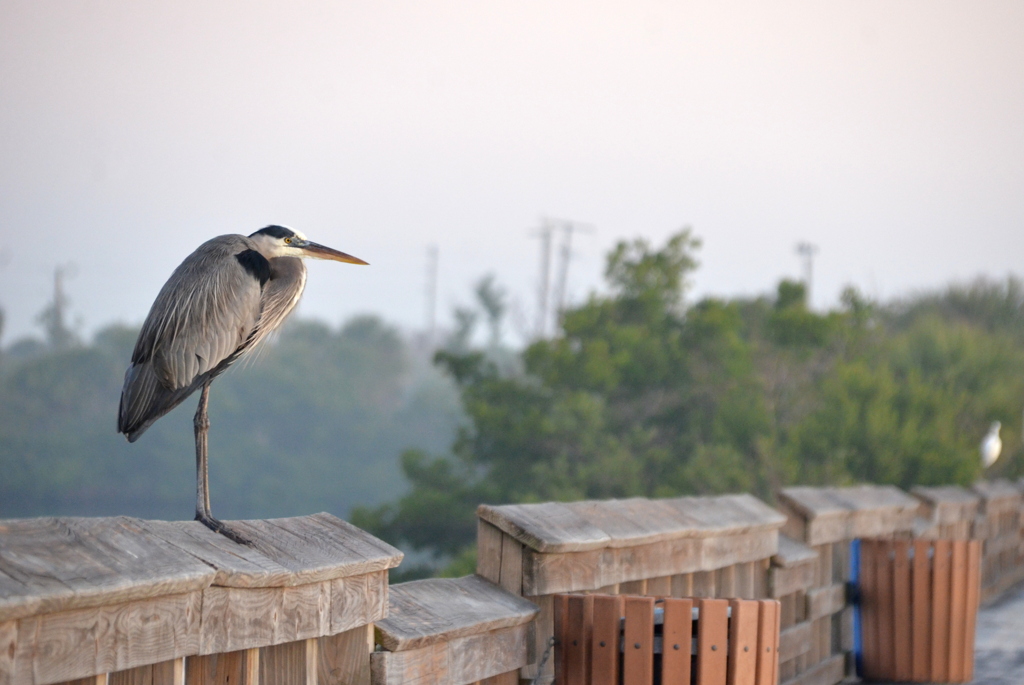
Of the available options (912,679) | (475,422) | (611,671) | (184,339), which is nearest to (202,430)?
(184,339)

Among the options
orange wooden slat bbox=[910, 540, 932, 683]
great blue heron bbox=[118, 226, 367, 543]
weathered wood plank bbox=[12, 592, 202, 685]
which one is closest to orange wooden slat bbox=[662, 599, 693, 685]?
weathered wood plank bbox=[12, 592, 202, 685]

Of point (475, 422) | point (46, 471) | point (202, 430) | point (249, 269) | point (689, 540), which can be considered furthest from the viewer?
point (46, 471)

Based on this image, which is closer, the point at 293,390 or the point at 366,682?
the point at 366,682

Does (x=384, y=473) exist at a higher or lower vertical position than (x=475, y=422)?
lower

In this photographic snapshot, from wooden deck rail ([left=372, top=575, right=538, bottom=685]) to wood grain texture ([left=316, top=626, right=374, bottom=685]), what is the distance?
0.11 ft

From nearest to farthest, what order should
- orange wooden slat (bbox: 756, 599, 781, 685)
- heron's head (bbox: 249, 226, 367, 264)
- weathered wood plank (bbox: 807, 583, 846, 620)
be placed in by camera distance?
orange wooden slat (bbox: 756, 599, 781, 685)
heron's head (bbox: 249, 226, 367, 264)
weathered wood plank (bbox: 807, 583, 846, 620)

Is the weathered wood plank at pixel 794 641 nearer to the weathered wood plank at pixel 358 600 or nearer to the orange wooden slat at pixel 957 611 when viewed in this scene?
the orange wooden slat at pixel 957 611

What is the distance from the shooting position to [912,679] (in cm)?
578

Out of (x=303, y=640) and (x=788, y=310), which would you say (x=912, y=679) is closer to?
(x=303, y=640)

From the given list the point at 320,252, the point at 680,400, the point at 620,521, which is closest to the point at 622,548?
the point at 620,521

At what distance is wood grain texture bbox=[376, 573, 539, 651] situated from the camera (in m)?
2.84

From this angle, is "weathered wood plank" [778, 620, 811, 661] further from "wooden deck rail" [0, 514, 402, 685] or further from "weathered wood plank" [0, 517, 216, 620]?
"weathered wood plank" [0, 517, 216, 620]

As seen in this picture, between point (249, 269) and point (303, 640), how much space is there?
169 cm

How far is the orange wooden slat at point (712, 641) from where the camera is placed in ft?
10.3
